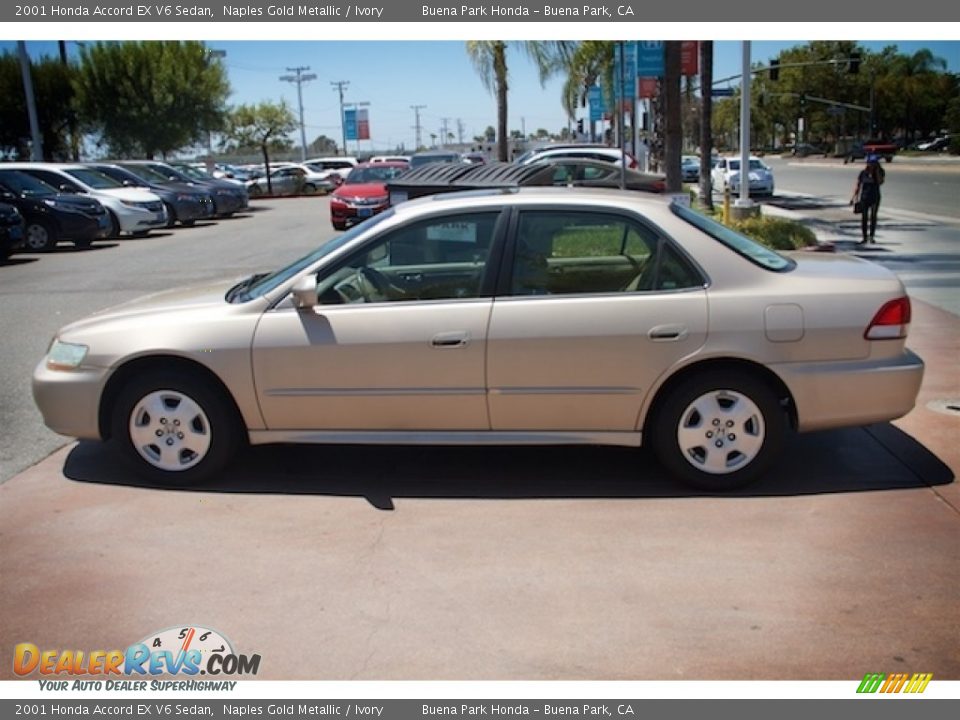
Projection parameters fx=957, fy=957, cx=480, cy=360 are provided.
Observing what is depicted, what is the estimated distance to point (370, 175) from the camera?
23156mm

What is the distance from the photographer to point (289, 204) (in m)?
34.2

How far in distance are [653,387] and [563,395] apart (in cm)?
48

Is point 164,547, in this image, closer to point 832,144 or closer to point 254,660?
point 254,660

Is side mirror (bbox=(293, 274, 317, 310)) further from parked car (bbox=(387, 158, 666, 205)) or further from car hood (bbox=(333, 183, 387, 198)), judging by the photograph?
car hood (bbox=(333, 183, 387, 198))

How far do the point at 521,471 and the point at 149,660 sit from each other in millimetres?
2514

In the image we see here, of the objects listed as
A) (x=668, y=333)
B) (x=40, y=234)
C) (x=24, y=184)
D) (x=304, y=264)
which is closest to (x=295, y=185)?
(x=24, y=184)

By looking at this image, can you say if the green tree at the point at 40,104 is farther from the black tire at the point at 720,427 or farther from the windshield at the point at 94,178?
the black tire at the point at 720,427

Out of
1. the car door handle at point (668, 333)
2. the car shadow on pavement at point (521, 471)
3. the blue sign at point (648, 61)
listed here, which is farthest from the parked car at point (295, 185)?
the car door handle at point (668, 333)

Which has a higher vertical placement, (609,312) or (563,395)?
(609,312)

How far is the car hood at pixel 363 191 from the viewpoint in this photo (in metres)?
21.1

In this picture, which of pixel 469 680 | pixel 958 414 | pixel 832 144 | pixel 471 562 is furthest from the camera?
pixel 832 144

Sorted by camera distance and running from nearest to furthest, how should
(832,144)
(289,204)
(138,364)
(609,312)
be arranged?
(609,312) → (138,364) → (289,204) → (832,144)

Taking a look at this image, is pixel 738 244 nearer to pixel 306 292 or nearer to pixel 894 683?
pixel 306 292
